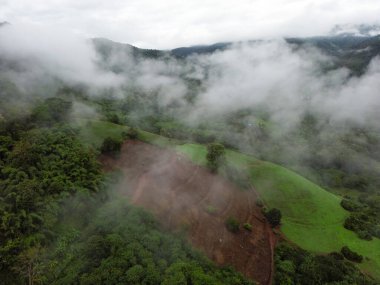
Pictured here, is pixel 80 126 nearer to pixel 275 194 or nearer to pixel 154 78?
pixel 275 194

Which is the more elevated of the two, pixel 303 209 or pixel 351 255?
pixel 351 255

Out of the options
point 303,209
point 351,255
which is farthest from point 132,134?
point 351,255

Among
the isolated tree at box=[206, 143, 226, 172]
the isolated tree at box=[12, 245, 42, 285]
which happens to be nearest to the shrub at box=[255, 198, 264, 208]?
the isolated tree at box=[206, 143, 226, 172]

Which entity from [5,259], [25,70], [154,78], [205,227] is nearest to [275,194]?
[205,227]

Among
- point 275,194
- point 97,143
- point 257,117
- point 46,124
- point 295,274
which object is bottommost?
point 257,117

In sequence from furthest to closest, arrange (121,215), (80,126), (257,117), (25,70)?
(257,117)
(25,70)
(80,126)
(121,215)

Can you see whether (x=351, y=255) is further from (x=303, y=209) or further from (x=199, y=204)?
(x=199, y=204)

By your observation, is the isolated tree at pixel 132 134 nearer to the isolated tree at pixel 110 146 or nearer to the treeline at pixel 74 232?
the isolated tree at pixel 110 146
